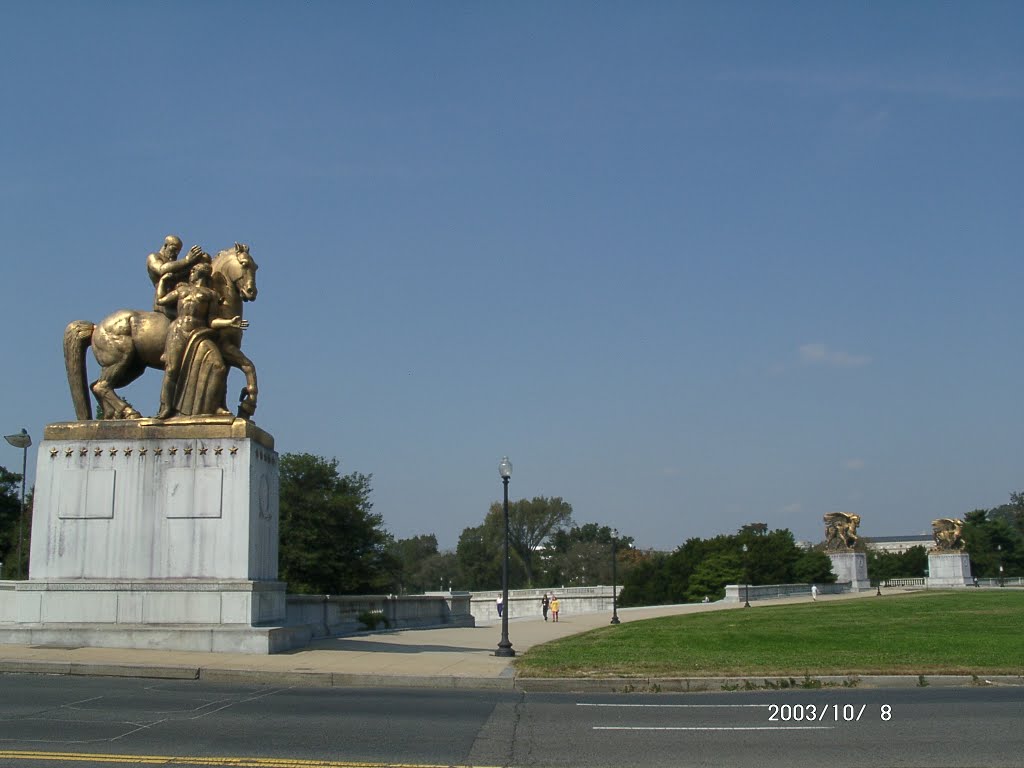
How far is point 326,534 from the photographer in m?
64.8

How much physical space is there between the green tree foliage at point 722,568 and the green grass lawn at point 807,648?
37143 millimetres

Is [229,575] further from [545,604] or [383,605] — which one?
[545,604]

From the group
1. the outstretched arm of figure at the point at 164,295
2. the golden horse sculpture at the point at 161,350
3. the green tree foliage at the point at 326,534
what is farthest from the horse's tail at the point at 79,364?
the green tree foliage at the point at 326,534

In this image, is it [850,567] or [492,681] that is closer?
[492,681]

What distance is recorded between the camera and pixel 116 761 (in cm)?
861

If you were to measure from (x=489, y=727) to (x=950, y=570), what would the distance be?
7646cm

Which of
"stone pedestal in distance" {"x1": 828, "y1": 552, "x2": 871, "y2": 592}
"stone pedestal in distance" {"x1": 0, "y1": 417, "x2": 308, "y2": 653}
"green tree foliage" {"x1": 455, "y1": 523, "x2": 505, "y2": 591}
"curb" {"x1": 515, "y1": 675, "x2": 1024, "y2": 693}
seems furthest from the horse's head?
"green tree foliage" {"x1": 455, "y1": 523, "x2": 505, "y2": 591}

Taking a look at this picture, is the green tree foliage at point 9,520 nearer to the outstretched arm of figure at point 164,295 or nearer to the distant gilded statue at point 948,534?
the outstretched arm of figure at point 164,295

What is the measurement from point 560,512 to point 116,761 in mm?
123903

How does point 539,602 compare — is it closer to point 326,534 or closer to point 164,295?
point 326,534

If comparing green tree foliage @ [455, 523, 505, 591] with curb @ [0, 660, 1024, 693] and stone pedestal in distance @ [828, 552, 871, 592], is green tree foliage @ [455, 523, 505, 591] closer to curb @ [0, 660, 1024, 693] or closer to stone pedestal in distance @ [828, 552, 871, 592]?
stone pedestal in distance @ [828, 552, 871, 592]

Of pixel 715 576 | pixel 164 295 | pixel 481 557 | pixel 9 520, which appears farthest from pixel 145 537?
pixel 481 557
